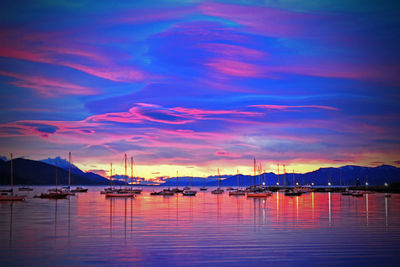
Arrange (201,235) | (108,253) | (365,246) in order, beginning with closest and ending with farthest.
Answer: (108,253)
(365,246)
(201,235)

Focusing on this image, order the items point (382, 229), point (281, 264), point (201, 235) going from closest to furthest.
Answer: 1. point (281, 264)
2. point (201, 235)
3. point (382, 229)

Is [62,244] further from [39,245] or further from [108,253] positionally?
[108,253]

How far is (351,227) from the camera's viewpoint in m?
33.2

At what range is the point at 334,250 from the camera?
2216 cm

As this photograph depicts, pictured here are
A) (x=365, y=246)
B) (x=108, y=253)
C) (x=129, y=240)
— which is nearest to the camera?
(x=108, y=253)

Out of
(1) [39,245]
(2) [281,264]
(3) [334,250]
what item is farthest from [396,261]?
(1) [39,245]

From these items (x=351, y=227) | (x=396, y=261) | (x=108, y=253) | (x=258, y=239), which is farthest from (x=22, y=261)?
(x=351, y=227)

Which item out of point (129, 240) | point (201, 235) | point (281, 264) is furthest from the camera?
point (201, 235)

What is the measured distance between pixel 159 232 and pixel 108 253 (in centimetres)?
920

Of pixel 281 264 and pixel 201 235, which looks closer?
pixel 281 264

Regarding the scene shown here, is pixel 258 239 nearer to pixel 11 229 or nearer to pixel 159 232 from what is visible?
pixel 159 232

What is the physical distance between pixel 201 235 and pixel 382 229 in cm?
1478

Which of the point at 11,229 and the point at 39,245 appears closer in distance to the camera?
the point at 39,245

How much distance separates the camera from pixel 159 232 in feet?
98.5
